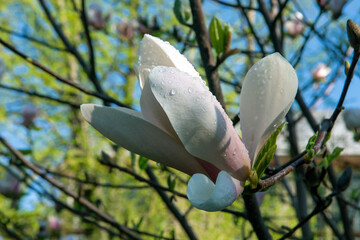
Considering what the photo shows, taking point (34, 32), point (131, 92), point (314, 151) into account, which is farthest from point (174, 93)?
point (34, 32)

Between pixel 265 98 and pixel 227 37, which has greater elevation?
pixel 227 37

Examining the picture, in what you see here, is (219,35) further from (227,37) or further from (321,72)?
(321,72)

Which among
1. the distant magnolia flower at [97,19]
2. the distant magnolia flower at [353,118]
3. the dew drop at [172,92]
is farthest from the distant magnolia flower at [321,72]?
the dew drop at [172,92]

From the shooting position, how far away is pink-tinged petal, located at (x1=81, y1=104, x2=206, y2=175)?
0.43m

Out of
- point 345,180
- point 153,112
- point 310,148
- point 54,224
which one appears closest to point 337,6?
point 345,180

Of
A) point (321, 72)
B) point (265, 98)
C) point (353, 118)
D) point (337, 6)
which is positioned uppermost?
point (321, 72)

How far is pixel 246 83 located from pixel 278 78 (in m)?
0.04

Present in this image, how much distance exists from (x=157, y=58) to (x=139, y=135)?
0.36ft

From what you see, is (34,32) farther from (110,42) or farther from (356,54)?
(356,54)

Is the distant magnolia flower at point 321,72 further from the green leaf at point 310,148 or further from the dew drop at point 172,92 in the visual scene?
the dew drop at point 172,92

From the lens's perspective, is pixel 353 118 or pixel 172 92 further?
pixel 353 118

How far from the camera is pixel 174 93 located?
392mm

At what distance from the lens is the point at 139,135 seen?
1.42 ft

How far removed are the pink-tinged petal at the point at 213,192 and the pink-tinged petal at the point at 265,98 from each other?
6cm
